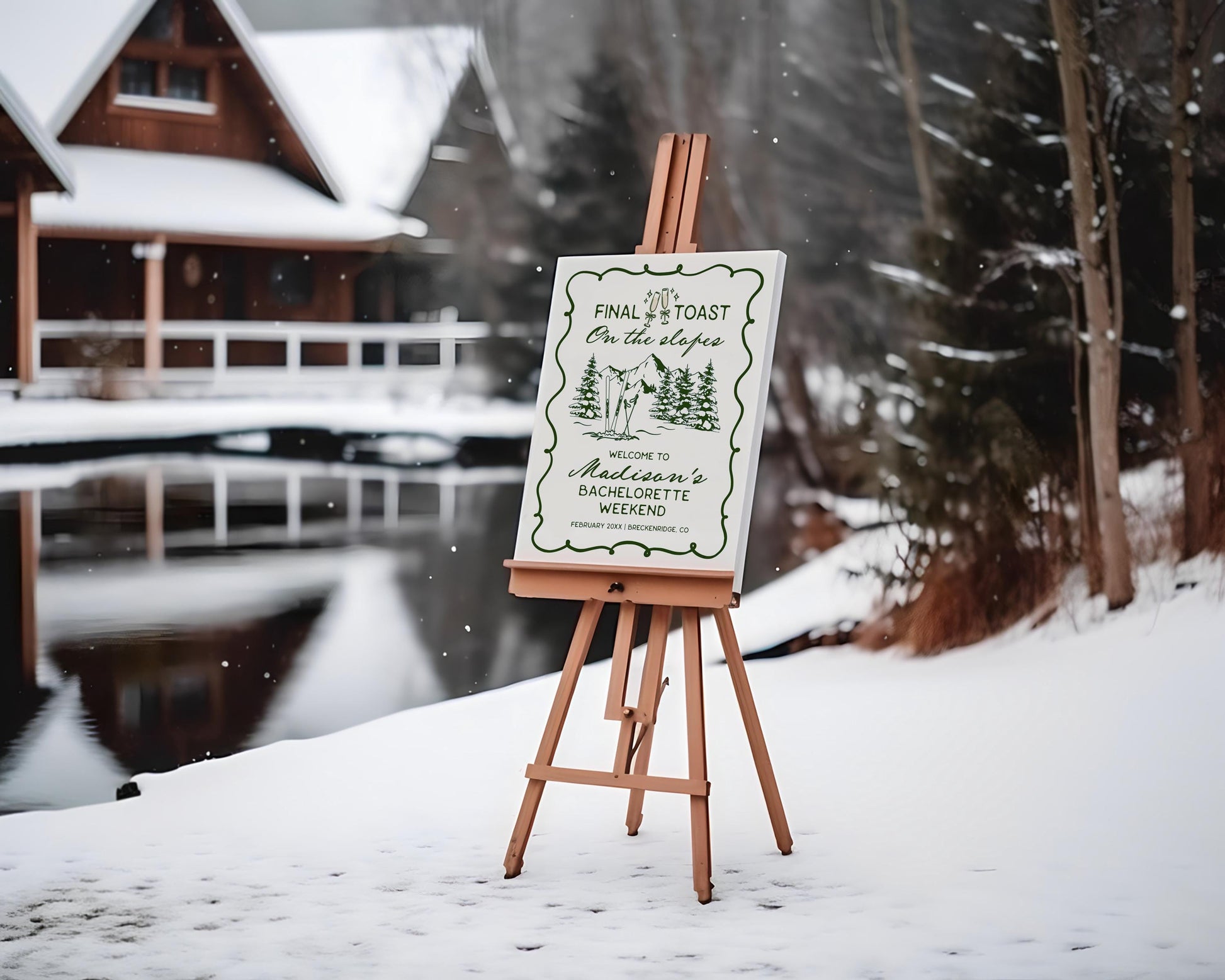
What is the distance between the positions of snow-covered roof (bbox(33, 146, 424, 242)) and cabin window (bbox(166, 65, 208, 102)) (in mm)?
182

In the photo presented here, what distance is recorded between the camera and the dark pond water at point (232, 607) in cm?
413

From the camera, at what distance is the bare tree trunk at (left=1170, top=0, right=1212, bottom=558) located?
462 centimetres

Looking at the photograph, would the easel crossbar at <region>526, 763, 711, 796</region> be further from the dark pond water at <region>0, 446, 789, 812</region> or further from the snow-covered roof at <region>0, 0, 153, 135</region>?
the snow-covered roof at <region>0, 0, 153, 135</region>

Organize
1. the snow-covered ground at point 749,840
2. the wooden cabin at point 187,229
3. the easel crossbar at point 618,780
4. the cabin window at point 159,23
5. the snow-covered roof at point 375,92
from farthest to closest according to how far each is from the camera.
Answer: the snow-covered roof at point 375,92
the cabin window at point 159,23
the wooden cabin at point 187,229
the easel crossbar at point 618,780
the snow-covered ground at point 749,840

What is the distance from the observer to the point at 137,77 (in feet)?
14.3

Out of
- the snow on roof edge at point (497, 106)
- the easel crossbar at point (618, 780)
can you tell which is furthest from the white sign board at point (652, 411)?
the snow on roof edge at point (497, 106)

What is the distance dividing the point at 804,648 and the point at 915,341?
1132mm

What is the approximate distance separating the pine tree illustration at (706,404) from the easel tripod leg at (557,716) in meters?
0.46

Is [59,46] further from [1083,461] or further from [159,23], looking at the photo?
[1083,461]

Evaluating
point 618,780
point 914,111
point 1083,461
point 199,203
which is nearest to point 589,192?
point 914,111

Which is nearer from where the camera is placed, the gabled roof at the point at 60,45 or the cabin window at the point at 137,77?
the gabled roof at the point at 60,45

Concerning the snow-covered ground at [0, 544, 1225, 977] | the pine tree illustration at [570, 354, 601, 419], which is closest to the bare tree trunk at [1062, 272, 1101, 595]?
the snow-covered ground at [0, 544, 1225, 977]

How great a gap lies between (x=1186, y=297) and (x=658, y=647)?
2.53m

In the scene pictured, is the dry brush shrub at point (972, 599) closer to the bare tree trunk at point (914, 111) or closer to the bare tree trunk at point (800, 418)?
the bare tree trunk at point (800, 418)
